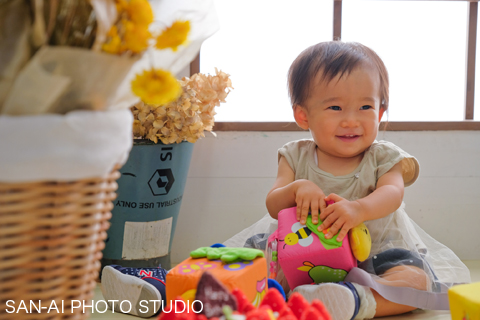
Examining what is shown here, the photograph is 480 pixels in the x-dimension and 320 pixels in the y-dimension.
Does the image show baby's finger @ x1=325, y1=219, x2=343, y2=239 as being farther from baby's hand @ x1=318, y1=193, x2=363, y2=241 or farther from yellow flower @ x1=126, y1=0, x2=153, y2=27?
yellow flower @ x1=126, y1=0, x2=153, y2=27

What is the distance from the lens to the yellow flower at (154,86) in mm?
477

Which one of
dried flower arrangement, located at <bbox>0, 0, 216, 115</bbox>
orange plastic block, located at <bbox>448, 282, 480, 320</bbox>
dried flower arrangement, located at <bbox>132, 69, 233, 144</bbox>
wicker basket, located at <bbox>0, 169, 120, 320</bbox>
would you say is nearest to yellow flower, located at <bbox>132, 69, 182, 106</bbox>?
dried flower arrangement, located at <bbox>0, 0, 216, 115</bbox>

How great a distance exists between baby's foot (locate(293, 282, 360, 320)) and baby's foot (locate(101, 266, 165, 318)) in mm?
329

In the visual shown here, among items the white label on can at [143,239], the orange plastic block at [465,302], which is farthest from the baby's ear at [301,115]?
the orange plastic block at [465,302]

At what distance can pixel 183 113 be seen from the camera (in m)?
1.24

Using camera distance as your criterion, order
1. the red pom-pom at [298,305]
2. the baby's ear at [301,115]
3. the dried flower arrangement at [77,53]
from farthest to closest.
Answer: the baby's ear at [301,115] < the red pom-pom at [298,305] < the dried flower arrangement at [77,53]

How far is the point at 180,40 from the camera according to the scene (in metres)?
0.50

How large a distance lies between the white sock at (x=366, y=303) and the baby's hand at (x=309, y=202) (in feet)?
0.59

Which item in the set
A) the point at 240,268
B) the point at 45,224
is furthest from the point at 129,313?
the point at 45,224

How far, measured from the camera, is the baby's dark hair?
116 centimetres

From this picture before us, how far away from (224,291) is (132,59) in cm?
31

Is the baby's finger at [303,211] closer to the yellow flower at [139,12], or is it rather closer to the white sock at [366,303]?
the white sock at [366,303]

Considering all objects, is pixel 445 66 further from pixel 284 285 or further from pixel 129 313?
pixel 129 313

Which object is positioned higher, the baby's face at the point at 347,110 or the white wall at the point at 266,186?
the baby's face at the point at 347,110
